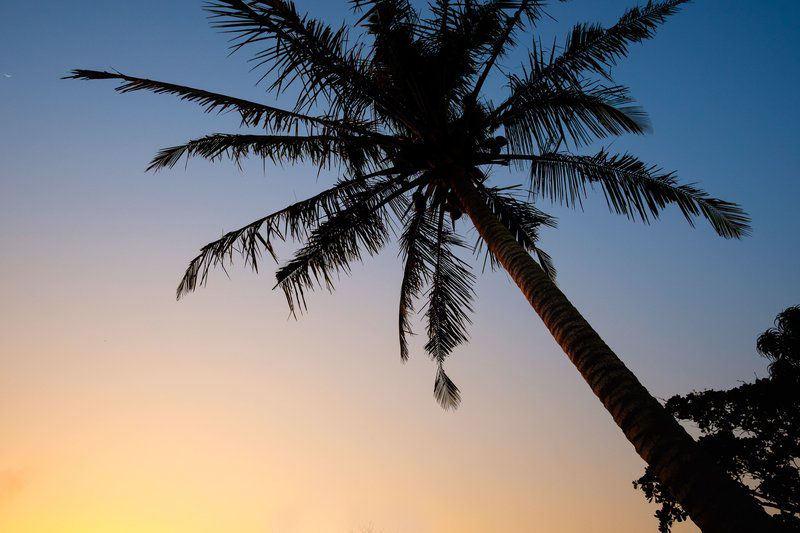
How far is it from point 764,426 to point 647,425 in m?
8.44

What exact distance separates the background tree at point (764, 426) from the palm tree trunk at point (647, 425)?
6.59 meters

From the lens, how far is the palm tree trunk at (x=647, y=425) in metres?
2.01

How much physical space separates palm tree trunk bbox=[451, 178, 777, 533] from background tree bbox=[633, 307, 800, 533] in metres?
6.59

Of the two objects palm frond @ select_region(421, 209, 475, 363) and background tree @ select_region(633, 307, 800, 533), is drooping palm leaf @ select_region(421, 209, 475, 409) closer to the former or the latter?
palm frond @ select_region(421, 209, 475, 363)

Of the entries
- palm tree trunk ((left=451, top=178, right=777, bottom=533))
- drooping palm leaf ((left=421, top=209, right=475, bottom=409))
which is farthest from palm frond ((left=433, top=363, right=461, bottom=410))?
palm tree trunk ((left=451, top=178, right=777, bottom=533))

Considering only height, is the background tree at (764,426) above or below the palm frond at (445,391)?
below

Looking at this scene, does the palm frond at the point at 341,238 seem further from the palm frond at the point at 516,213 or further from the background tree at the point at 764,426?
the background tree at the point at 764,426

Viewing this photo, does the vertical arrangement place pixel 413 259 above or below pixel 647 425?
above

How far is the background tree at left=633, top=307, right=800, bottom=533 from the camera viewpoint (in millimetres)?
7805

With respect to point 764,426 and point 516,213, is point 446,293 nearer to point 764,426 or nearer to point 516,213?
point 516,213

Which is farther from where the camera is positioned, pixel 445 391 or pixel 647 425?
pixel 445 391

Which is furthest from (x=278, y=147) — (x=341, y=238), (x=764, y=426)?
(x=764, y=426)

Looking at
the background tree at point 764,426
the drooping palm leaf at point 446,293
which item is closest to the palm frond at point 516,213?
the drooping palm leaf at point 446,293

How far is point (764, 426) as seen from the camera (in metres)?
8.32
